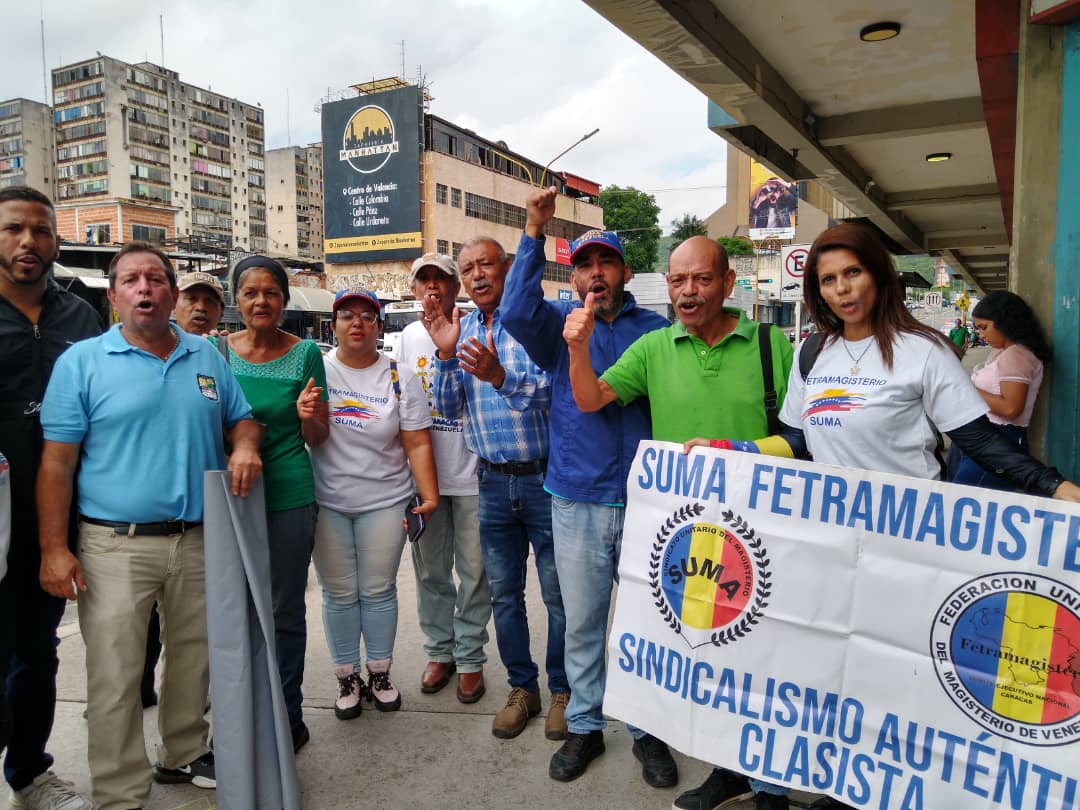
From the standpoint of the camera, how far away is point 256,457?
2.88m

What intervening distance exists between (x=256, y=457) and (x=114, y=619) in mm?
751

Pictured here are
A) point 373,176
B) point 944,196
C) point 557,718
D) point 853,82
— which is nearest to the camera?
point 557,718

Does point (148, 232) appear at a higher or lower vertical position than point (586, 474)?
higher

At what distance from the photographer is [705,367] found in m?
2.79

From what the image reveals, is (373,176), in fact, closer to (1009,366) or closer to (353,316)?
(353,316)

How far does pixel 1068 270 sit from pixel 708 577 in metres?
1.72

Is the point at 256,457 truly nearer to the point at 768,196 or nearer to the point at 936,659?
the point at 936,659

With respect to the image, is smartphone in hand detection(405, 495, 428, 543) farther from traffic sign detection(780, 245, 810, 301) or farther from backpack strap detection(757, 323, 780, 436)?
traffic sign detection(780, 245, 810, 301)

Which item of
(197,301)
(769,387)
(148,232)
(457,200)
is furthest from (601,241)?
(148,232)

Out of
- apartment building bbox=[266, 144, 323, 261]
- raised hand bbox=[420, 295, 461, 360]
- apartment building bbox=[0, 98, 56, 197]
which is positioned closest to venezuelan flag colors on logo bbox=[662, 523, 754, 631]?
raised hand bbox=[420, 295, 461, 360]

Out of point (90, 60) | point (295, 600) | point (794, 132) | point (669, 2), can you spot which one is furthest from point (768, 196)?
point (90, 60)

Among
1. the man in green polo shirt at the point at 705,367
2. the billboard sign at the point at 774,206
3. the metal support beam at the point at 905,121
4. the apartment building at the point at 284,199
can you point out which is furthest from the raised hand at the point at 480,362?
the apartment building at the point at 284,199

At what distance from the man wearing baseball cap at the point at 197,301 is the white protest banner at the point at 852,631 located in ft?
9.60

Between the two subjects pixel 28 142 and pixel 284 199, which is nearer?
pixel 284 199
